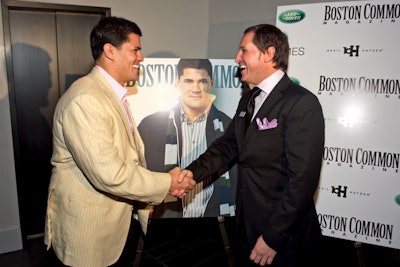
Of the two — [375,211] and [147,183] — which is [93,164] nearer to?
[147,183]

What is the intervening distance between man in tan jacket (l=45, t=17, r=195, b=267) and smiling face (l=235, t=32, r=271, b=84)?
622mm

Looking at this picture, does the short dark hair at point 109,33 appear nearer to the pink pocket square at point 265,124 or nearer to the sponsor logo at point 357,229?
the pink pocket square at point 265,124

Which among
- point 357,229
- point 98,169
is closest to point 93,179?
point 98,169

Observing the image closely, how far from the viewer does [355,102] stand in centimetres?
226

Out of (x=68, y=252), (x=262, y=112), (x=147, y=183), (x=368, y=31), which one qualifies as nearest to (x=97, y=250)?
(x=68, y=252)

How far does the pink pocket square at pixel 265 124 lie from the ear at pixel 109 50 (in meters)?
0.83

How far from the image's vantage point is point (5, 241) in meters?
3.12

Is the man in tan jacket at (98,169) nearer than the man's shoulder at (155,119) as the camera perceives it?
Yes

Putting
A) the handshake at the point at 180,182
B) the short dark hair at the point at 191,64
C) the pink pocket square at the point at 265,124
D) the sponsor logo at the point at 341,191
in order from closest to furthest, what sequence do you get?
the pink pocket square at the point at 265,124, the handshake at the point at 180,182, the sponsor logo at the point at 341,191, the short dark hair at the point at 191,64

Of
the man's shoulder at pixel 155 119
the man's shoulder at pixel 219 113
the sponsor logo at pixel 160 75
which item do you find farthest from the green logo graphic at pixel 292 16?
the man's shoulder at pixel 155 119

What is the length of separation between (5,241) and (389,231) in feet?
10.8

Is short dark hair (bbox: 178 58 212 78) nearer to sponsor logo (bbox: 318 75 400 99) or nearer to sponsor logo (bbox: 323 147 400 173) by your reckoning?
sponsor logo (bbox: 318 75 400 99)

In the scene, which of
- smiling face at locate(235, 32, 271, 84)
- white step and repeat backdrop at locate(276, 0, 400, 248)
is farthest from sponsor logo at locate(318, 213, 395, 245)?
smiling face at locate(235, 32, 271, 84)

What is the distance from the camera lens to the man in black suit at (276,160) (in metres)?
1.49
